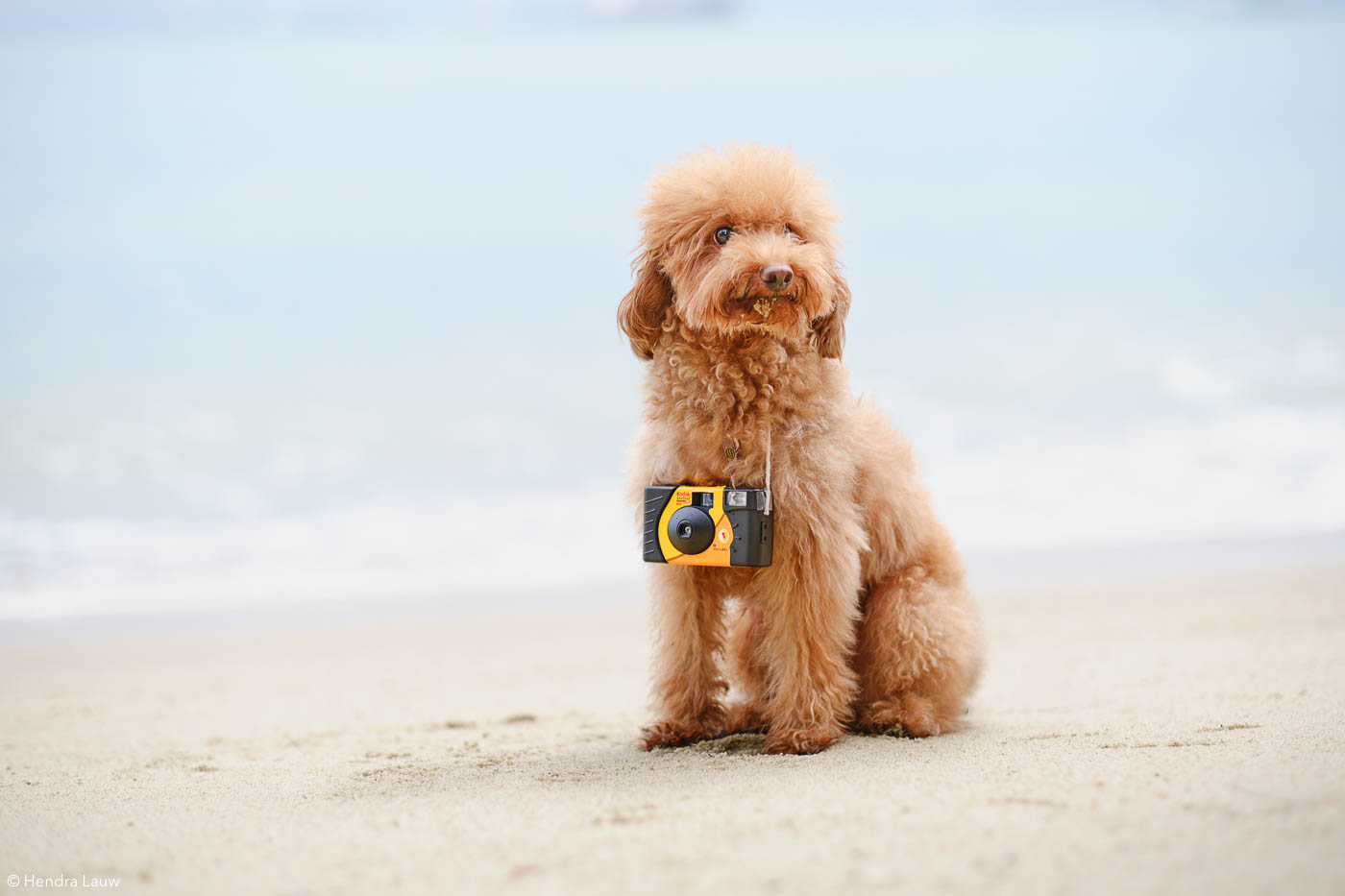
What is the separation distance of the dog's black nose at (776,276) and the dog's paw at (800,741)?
133 centimetres

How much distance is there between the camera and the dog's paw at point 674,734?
352 centimetres

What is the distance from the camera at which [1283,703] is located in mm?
3578

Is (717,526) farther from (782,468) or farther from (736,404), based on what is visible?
(736,404)

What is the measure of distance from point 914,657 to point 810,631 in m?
0.42

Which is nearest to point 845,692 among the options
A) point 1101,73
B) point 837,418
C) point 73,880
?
point 837,418

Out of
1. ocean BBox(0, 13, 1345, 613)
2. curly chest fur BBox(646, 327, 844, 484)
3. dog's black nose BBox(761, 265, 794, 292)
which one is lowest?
curly chest fur BBox(646, 327, 844, 484)

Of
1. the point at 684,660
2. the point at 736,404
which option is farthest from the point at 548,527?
the point at 736,404

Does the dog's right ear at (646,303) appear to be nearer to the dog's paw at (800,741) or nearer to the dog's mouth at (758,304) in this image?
the dog's mouth at (758,304)

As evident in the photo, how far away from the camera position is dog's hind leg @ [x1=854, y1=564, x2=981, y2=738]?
3.52m

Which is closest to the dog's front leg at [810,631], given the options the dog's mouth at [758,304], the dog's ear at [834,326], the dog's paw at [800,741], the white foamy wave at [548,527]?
the dog's paw at [800,741]

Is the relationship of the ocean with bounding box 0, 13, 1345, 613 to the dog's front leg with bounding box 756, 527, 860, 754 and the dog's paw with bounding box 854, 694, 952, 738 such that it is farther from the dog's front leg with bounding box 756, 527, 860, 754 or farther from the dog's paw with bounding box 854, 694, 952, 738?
the dog's front leg with bounding box 756, 527, 860, 754

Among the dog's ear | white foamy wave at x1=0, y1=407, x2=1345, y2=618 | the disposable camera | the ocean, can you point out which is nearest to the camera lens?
→ the disposable camera

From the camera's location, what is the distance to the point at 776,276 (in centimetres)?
303

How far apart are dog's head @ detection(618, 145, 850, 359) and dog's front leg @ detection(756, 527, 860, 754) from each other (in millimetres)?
647
